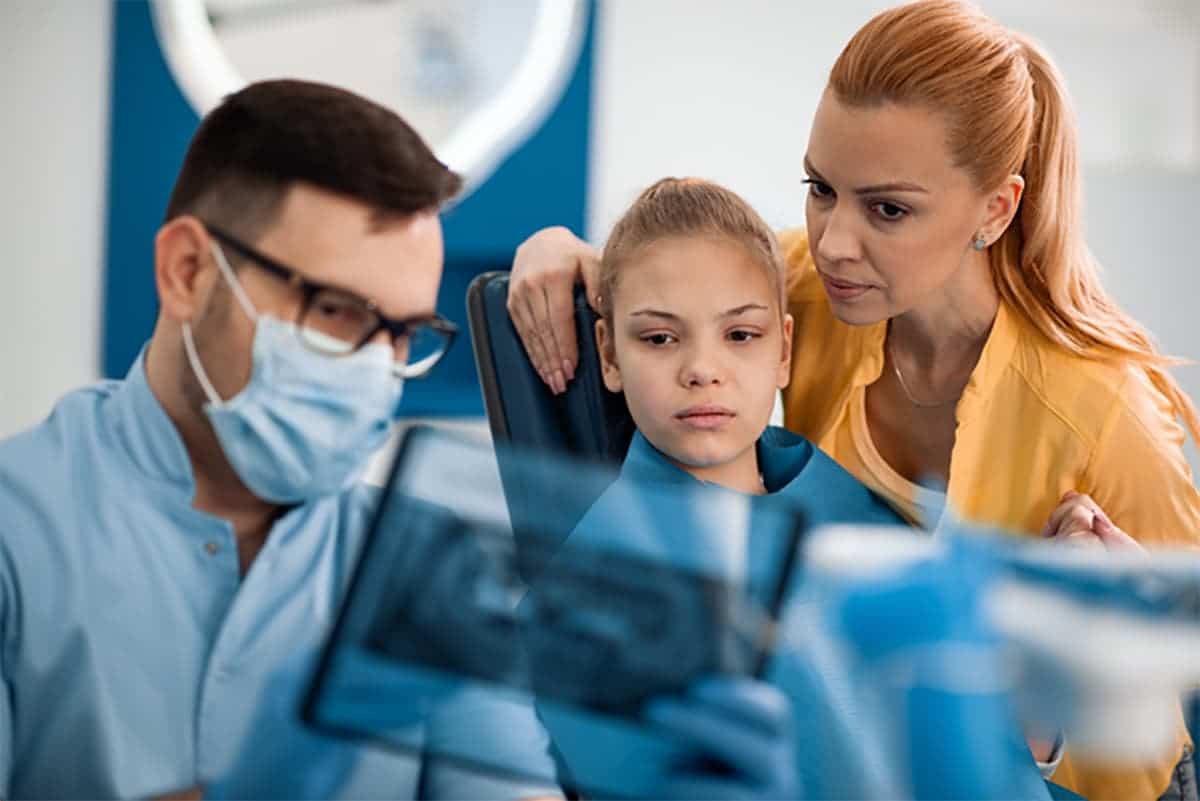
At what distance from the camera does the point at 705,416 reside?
1.16 m

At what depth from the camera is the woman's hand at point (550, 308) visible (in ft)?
4.14

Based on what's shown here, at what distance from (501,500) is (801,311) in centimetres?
57

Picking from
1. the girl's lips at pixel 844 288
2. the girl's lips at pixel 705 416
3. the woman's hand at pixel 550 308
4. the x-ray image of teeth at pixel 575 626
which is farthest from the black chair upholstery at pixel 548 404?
the x-ray image of teeth at pixel 575 626

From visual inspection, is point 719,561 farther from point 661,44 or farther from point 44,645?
point 661,44

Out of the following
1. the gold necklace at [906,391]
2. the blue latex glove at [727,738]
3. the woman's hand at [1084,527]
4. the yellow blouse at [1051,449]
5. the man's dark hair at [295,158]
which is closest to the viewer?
the blue latex glove at [727,738]

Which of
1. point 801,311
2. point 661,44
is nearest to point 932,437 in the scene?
point 801,311

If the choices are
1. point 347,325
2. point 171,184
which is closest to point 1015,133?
point 347,325

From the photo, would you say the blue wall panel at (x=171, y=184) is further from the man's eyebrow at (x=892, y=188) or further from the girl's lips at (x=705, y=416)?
the man's eyebrow at (x=892, y=188)

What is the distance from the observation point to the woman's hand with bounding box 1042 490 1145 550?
1089 mm

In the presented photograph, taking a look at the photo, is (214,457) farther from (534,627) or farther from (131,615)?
(534,627)

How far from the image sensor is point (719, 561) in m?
0.82

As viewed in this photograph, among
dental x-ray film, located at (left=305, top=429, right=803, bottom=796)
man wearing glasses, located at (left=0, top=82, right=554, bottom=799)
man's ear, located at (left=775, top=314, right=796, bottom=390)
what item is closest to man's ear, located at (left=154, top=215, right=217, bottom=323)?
man wearing glasses, located at (left=0, top=82, right=554, bottom=799)

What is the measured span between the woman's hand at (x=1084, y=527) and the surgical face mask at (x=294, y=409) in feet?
1.82

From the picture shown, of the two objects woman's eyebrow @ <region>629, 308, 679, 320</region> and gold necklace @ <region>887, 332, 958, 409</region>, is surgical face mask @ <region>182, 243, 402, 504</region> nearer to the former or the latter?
woman's eyebrow @ <region>629, 308, 679, 320</region>
